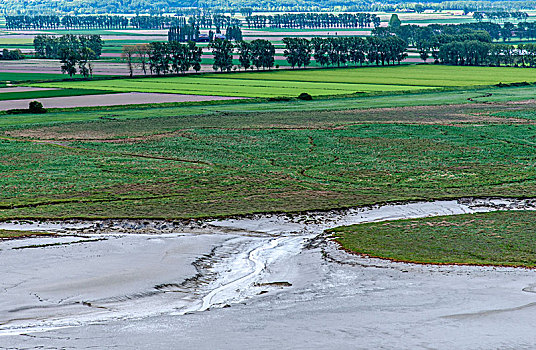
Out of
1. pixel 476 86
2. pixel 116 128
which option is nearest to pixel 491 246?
pixel 116 128

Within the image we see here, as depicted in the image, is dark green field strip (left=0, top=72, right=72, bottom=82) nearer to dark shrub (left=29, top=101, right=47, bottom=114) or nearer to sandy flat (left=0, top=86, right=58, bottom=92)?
sandy flat (left=0, top=86, right=58, bottom=92)

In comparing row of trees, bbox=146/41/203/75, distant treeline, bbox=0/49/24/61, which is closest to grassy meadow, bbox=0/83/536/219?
row of trees, bbox=146/41/203/75

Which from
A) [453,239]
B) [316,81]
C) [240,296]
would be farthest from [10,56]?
[240,296]

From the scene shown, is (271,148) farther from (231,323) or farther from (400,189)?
(231,323)

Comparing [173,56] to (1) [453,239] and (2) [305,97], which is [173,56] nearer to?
(2) [305,97]

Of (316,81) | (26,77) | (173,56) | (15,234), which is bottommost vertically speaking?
(15,234)

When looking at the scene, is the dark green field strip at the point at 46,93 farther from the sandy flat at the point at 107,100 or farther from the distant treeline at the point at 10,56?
the distant treeline at the point at 10,56
